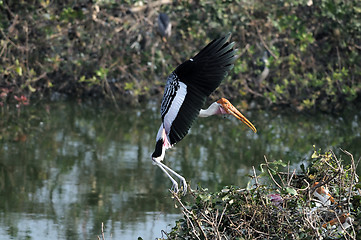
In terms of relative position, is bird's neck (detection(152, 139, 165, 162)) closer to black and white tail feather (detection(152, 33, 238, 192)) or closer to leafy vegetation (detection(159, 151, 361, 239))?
black and white tail feather (detection(152, 33, 238, 192))

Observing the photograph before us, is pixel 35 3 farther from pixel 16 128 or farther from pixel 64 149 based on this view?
pixel 64 149

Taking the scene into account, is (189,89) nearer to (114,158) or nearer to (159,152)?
(159,152)

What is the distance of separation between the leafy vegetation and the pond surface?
91 centimetres

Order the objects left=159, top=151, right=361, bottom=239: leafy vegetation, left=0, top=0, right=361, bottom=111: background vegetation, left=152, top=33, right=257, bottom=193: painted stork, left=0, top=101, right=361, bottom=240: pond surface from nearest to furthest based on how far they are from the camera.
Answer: left=159, top=151, right=361, bottom=239: leafy vegetation < left=152, top=33, right=257, bottom=193: painted stork < left=0, top=101, right=361, bottom=240: pond surface < left=0, top=0, right=361, bottom=111: background vegetation

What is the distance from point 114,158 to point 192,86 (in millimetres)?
5655

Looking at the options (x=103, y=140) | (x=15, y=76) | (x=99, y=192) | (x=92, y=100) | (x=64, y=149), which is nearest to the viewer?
(x=99, y=192)

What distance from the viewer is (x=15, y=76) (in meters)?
14.5

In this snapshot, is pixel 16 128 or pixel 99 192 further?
pixel 16 128

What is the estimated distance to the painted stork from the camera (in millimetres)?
5473

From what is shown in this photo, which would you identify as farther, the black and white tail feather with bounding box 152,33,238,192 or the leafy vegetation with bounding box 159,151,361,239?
the black and white tail feather with bounding box 152,33,238,192

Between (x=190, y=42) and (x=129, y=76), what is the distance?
4.47 feet

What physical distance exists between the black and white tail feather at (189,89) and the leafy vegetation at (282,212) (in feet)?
1.36

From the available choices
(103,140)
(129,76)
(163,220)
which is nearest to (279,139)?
(103,140)

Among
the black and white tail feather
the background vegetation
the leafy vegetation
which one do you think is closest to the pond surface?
the background vegetation
